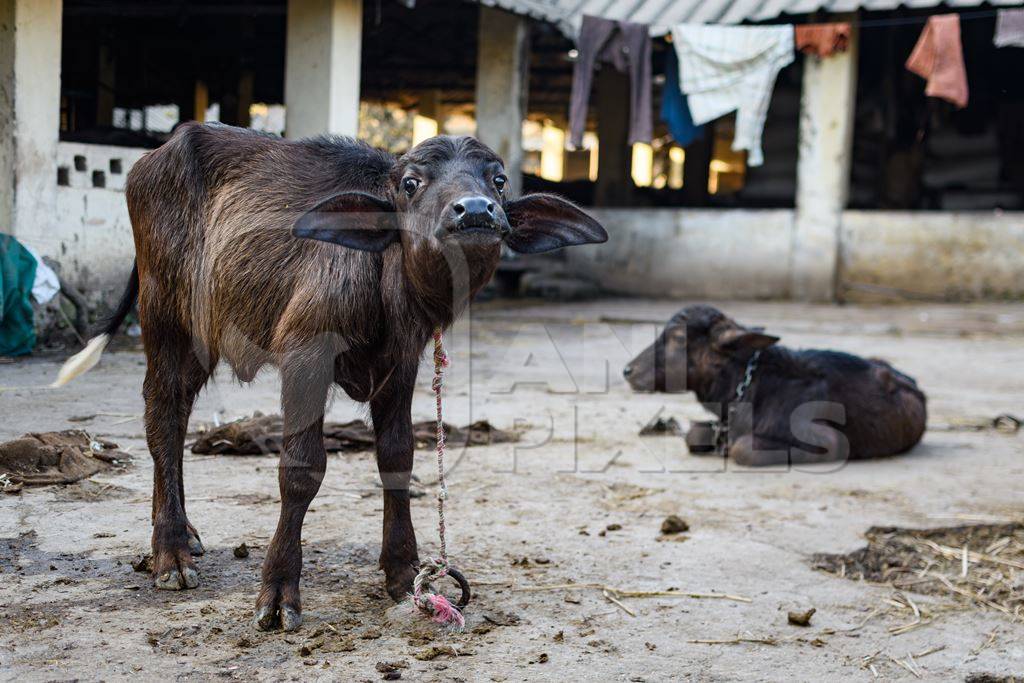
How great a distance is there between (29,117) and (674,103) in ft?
31.1

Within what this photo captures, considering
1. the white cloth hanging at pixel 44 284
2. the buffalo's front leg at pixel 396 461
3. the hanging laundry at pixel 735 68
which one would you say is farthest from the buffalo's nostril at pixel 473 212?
the hanging laundry at pixel 735 68

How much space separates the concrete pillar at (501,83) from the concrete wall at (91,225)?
609 cm

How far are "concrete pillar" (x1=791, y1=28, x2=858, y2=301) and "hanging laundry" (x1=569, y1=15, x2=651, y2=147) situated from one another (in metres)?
2.24

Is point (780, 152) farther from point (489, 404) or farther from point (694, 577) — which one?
point (694, 577)

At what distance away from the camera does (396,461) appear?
3.56 metres

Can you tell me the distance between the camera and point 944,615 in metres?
3.73

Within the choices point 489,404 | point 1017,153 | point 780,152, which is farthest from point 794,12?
point 489,404

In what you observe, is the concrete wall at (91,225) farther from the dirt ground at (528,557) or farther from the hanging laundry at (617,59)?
the hanging laundry at (617,59)

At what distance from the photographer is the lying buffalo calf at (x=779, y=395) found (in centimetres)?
602

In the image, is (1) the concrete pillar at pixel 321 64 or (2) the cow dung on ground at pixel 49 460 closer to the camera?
(2) the cow dung on ground at pixel 49 460

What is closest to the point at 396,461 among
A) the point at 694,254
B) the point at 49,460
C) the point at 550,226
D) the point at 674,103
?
the point at 550,226

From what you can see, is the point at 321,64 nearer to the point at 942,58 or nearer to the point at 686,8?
the point at 686,8

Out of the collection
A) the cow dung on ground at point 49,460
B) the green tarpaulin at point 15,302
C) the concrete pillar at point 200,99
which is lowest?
the cow dung on ground at point 49,460

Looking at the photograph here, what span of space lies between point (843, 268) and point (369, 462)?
35.8 feet
